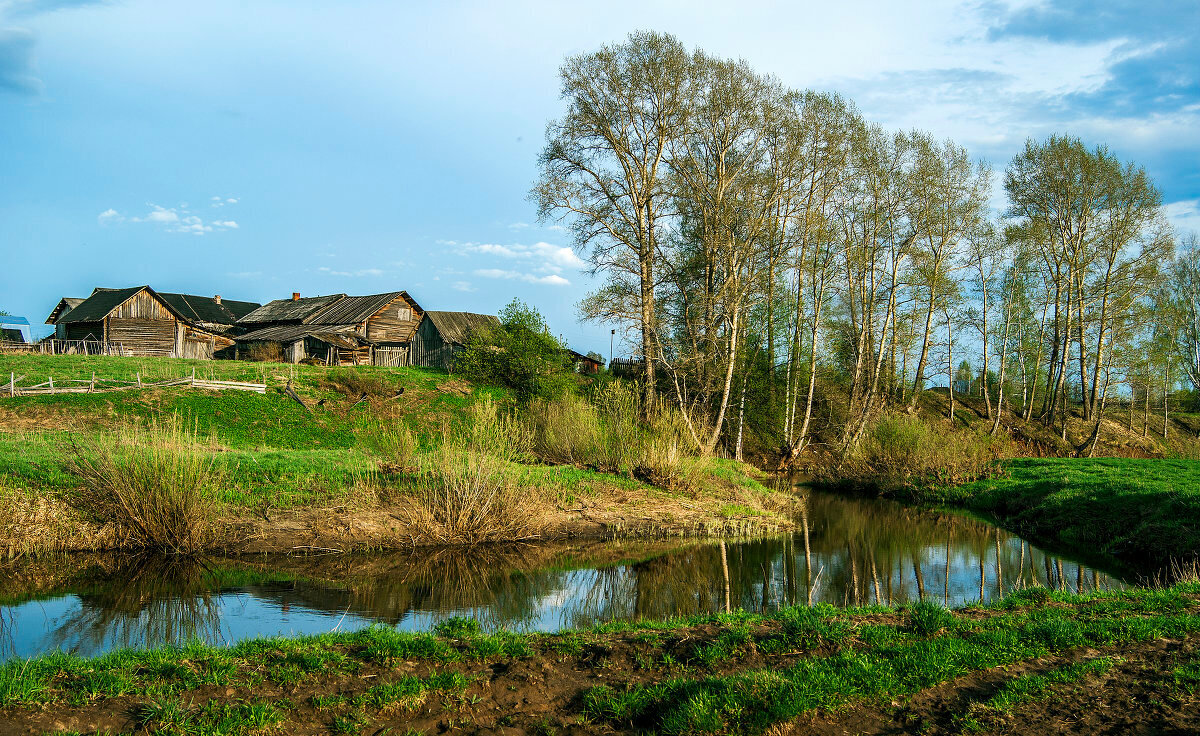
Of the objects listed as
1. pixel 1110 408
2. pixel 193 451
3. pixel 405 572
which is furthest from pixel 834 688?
pixel 1110 408

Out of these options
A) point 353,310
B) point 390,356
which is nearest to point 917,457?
point 390,356

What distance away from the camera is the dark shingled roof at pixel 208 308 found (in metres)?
58.7

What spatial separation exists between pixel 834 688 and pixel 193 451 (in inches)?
456

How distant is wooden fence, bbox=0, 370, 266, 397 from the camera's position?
23.9 meters

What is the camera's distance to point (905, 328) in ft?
113

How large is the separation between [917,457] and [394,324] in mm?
36956

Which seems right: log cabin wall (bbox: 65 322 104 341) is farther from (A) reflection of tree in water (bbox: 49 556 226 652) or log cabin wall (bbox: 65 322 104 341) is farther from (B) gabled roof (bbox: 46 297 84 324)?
(A) reflection of tree in water (bbox: 49 556 226 652)

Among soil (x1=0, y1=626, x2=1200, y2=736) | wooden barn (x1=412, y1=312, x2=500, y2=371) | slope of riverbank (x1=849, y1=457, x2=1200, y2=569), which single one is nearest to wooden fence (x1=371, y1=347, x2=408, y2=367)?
wooden barn (x1=412, y1=312, x2=500, y2=371)

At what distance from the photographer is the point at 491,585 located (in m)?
Answer: 11.9

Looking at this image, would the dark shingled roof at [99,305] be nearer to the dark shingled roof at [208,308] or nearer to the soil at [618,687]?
the dark shingled roof at [208,308]

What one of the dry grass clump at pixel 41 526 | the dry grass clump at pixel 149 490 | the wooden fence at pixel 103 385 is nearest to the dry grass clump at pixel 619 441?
the dry grass clump at pixel 149 490

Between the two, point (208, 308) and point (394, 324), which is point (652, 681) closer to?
point (394, 324)

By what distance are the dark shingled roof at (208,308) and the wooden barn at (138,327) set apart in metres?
5.06

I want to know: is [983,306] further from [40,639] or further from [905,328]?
[40,639]
